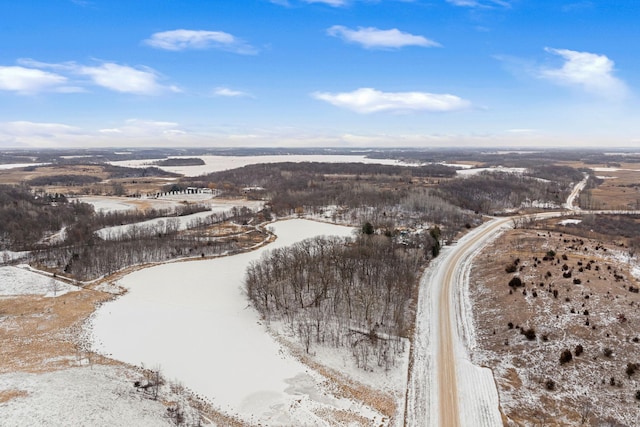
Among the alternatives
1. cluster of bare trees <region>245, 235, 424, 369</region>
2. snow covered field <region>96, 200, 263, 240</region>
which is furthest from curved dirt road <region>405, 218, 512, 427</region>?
snow covered field <region>96, 200, 263, 240</region>

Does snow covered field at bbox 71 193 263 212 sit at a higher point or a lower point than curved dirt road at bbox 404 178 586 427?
higher

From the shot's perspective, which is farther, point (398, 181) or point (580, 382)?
point (398, 181)

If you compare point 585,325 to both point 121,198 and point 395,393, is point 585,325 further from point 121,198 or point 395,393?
point 121,198

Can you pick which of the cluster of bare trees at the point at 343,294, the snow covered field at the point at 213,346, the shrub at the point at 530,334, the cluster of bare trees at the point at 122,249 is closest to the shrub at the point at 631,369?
the shrub at the point at 530,334

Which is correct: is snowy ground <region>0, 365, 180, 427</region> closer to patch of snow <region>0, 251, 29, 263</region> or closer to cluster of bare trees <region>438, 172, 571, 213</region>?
patch of snow <region>0, 251, 29, 263</region>

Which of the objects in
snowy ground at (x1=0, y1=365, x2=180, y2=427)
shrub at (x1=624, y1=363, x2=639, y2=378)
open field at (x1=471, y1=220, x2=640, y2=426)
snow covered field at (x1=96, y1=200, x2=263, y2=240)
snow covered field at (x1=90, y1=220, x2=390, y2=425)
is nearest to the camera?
snowy ground at (x1=0, y1=365, x2=180, y2=427)

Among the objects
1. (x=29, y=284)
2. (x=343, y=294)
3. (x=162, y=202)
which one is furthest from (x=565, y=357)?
(x=162, y=202)

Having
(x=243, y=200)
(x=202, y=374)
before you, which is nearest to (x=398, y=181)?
(x=243, y=200)

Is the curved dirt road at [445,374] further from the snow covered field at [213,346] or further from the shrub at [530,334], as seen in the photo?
the shrub at [530,334]
